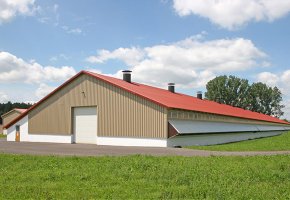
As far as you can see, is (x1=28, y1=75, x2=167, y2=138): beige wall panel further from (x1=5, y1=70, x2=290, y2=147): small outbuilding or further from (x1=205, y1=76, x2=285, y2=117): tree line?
(x1=205, y1=76, x2=285, y2=117): tree line

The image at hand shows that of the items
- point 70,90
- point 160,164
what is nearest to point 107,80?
point 70,90

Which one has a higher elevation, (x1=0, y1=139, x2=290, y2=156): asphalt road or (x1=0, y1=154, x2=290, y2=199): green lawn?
(x1=0, y1=154, x2=290, y2=199): green lawn

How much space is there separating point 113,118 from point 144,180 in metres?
21.4

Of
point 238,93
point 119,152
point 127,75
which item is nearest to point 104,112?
point 127,75

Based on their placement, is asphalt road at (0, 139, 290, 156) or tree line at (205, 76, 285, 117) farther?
tree line at (205, 76, 285, 117)

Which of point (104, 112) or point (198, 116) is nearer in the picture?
point (104, 112)

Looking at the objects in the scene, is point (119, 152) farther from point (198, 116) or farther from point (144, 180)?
point (198, 116)

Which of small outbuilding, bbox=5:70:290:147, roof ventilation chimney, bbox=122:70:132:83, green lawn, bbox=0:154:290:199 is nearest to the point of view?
green lawn, bbox=0:154:290:199

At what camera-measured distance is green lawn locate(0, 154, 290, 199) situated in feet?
30.7

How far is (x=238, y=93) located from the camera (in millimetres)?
114375

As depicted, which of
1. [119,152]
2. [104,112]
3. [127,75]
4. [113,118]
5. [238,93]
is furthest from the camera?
[238,93]

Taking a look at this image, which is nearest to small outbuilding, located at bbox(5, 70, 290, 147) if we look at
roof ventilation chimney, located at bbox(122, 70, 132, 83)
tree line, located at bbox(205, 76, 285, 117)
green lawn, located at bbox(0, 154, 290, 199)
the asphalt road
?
roof ventilation chimney, located at bbox(122, 70, 132, 83)

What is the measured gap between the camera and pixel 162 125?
2942cm

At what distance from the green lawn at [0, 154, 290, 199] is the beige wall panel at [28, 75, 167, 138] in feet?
49.1
